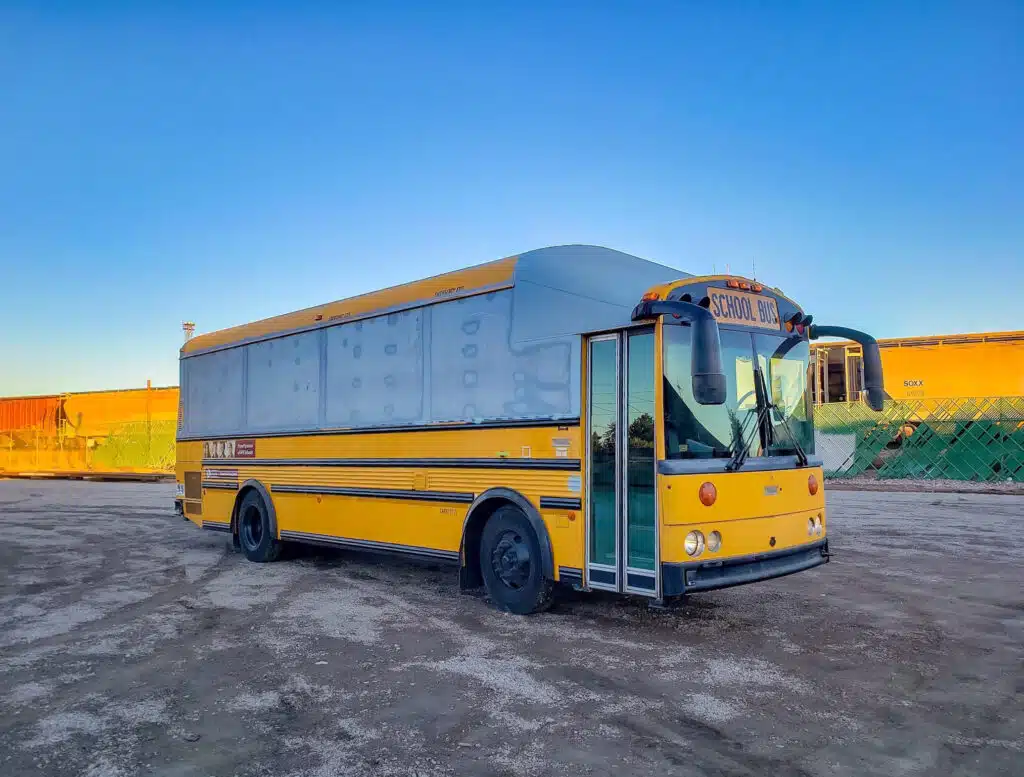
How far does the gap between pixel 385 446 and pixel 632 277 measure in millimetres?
3285

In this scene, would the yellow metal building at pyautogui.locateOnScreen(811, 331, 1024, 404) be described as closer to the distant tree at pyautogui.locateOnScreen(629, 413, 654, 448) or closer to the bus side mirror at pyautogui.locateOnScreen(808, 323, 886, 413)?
the bus side mirror at pyautogui.locateOnScreen(808, 323, 886, 413)

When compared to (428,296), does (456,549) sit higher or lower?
lower

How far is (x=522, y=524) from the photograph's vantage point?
706 cm

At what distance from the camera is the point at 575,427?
662cm

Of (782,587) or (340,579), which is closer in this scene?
(782,587)

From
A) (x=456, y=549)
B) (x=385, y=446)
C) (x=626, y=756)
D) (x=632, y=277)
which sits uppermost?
(x=632, y=277)

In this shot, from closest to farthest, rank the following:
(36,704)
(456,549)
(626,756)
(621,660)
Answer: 1. (626,756)
2. (36,704)
3. (621,660)
4. (456,549)

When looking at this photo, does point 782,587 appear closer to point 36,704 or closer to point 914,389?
point 36,704

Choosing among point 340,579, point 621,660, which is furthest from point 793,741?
point 340,579

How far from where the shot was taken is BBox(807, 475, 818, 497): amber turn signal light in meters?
6.88

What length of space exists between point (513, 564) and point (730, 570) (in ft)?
6.35

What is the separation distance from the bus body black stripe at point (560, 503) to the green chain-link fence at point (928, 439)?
63.9 feet

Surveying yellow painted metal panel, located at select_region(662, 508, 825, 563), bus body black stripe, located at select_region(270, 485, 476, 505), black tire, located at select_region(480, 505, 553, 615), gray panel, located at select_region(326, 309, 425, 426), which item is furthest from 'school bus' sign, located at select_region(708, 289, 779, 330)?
gray panel, located at select_region(326, 309, 425, 426)

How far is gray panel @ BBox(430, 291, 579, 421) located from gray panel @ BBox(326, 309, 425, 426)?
0.33 metres
